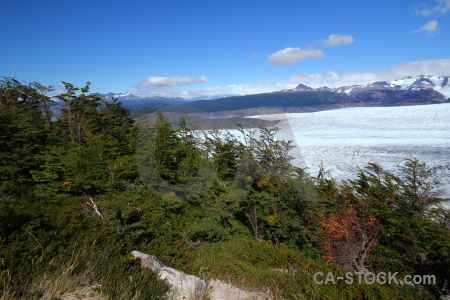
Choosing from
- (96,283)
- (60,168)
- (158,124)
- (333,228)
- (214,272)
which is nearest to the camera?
(96,283)

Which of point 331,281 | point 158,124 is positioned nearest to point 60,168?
point 158,124

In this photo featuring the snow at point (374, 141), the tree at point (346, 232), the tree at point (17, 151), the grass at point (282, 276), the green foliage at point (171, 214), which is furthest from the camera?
the snow at point (374, 141)

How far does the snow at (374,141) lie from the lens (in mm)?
33916

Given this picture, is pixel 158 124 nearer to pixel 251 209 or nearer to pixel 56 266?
pixel 251 209

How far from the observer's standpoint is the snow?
3392 cm

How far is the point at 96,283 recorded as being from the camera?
141 inches

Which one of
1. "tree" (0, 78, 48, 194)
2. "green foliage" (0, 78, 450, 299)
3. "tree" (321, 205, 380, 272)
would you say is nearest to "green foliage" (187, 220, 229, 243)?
"green foliage" (0, 78, 450, 299)

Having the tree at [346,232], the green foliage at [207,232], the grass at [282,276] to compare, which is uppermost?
the grass at [282,276]

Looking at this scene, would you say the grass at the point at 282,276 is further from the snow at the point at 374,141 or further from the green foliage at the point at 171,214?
the snow at the point at 374,141

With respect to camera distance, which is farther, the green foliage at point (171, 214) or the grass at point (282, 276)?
the grass at point (282, 276)

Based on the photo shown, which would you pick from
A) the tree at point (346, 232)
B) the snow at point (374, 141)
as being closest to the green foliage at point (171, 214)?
the tree at point (346, 232)

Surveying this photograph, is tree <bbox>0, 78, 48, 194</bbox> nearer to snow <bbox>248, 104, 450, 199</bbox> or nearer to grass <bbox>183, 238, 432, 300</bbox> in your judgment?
grass <bbox>183, 238, 432, 300</bbox>

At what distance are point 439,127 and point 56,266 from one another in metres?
70.3

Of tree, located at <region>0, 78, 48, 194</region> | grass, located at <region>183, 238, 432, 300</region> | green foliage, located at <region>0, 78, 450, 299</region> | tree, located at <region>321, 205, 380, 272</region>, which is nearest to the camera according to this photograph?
green foliage, located at <region>0, 78, 450, 299</region>
